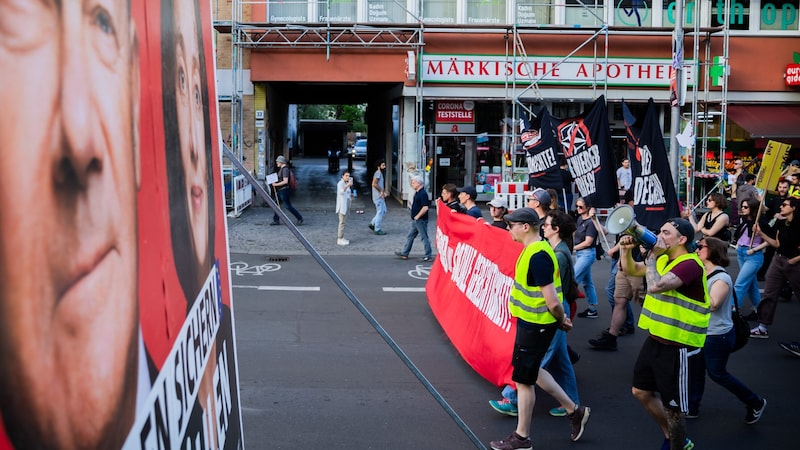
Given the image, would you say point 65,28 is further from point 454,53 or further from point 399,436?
point 454,53

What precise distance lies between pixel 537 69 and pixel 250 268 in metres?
11.7

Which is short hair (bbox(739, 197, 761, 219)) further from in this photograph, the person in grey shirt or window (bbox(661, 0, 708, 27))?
window (bbox(661, 0, 708, 27))

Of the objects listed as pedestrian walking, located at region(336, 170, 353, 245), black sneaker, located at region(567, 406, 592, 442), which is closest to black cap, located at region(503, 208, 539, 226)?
black sneaker, located at region(567, 406, 592, 442)

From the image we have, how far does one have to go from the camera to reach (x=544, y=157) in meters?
13.2

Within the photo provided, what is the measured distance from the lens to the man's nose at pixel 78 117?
1148 mm

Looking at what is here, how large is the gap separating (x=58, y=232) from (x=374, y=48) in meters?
22.4

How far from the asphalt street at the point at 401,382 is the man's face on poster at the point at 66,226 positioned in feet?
9.17

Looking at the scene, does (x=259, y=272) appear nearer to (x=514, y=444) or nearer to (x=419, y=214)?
(x=419, y=214)

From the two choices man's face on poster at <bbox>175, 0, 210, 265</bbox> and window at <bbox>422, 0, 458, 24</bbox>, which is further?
window at <bbox>422, 0, 458, 24</bbox>

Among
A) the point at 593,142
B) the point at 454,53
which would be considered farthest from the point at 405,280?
the point at 454,53

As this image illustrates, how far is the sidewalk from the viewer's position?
17078mm

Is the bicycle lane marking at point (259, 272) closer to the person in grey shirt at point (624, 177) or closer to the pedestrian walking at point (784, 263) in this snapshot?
the pedestrian walking at point (784, 263)

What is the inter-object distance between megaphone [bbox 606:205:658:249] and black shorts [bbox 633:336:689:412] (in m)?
0.78

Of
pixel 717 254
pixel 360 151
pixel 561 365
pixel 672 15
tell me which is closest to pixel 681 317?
pixel 717 254
